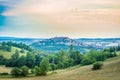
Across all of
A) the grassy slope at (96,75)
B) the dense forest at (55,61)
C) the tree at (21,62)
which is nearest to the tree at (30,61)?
the dense forest at (55,61)

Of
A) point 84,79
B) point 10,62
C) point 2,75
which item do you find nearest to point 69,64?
point 10,62

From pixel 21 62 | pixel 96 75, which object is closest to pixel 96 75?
pixel 96 75

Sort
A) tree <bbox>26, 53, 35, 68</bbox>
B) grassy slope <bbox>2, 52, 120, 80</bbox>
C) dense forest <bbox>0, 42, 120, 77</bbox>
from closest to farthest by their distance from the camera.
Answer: grassy slope <bbox>2, 52, 120, 80</bbox> < dense forest <bbox>0, 42, 120, 77</bbox> < tree <bbox>26, 53, 35, 68</bbox>

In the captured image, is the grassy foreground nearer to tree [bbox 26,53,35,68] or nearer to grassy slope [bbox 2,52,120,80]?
grassy slope [bbox 2,52,120,80]

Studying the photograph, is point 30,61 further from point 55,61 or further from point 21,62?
point 55,61

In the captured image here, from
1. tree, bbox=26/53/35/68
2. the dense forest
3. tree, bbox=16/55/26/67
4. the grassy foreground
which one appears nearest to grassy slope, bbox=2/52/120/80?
the grassy foreground

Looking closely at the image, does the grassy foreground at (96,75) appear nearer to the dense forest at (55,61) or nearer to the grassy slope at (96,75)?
the grassy slope at (96,75)

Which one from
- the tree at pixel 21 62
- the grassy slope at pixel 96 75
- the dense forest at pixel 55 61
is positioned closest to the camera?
the grassy slope at pixel 96 75

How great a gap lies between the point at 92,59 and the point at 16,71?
115 ft

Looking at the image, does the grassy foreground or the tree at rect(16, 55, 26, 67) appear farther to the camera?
the tree at rect(16, 55, 26, 67)

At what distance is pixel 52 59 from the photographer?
14575cm

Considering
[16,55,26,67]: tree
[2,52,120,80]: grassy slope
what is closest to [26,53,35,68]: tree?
[16,55,26,67]: tree

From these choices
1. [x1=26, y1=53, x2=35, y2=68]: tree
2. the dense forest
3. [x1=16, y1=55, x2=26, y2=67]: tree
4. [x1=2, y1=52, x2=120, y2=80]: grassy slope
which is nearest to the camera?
[x1=2, y1=52, x2=120, y2=80]: grassy slope

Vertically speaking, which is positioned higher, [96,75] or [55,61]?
[96,75]
